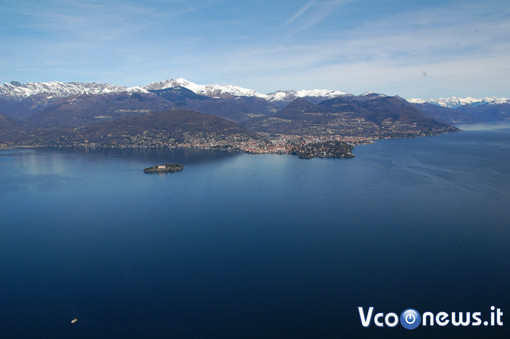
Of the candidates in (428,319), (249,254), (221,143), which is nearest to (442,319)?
(428,319)

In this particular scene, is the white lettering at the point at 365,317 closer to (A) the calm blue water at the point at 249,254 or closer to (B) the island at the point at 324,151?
(A) the calm blue water at the point at 249,254

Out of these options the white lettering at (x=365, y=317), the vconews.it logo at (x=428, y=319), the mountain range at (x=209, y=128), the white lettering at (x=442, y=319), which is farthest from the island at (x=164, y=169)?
the white lettering at (x=442, y=319)

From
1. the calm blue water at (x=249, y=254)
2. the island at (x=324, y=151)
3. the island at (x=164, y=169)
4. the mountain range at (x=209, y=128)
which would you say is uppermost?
the mountain range at (x=209, y=128)

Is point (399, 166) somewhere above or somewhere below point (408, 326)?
above

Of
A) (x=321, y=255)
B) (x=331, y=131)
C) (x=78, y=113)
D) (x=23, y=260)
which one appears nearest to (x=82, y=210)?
(x=23, y=260)

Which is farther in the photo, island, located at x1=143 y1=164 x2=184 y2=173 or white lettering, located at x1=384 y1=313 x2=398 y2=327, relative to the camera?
island, located at x1=143 y1=164 x2=184 y2=173

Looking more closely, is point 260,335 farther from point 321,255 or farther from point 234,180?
point 234,180

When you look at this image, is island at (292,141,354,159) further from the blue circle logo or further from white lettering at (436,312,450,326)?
white lettering at (436,312,450,326)

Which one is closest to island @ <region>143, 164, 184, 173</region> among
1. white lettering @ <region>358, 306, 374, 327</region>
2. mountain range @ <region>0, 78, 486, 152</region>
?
mountain range @ <region>0, 78, 486, 152</region>
